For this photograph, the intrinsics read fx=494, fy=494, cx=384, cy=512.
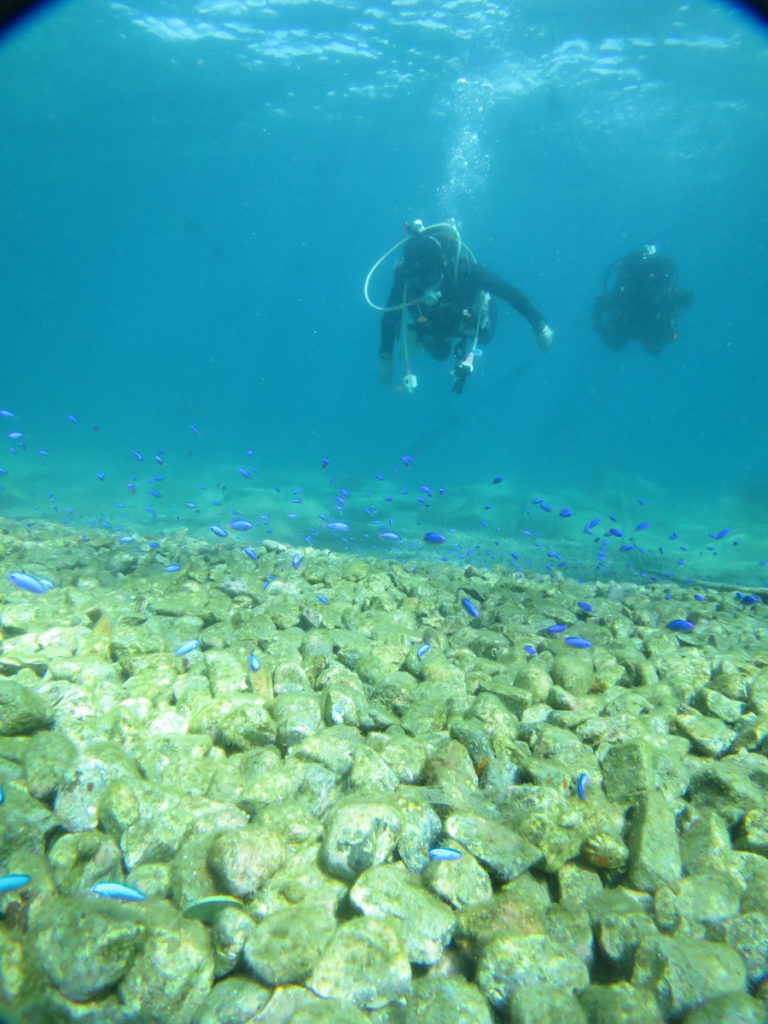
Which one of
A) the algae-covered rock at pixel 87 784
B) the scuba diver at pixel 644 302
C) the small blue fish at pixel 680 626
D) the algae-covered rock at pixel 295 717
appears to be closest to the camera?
the algae-covered rock at pixel 87 784

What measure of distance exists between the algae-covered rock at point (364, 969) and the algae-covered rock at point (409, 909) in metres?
0.07

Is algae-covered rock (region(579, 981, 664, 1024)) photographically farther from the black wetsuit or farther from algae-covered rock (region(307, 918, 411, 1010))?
the black wetsuit

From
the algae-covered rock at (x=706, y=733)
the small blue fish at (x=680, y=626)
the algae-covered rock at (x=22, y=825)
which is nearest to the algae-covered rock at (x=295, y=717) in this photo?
the algae-covered rock at (x=22, y=825)

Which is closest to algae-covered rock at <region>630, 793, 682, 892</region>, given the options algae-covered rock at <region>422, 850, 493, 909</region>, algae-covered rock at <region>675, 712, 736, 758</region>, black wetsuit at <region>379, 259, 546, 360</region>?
algae-covered rock at <region>422, 850, 493, 909</region>

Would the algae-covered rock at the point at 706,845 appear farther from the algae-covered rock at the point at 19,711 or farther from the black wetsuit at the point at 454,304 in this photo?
the black wetsuit at the point at 454,304

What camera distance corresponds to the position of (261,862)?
194cm

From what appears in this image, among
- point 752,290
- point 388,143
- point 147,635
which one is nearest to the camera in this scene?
point 147,635

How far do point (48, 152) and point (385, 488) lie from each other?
41826 millimetres

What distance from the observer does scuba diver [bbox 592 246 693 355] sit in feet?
54.0

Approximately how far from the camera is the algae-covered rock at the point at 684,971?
5.17 ft

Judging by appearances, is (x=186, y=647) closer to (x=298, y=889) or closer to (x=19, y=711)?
(x=19, y=711)

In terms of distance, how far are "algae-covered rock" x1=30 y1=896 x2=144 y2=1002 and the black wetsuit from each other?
9.73 m

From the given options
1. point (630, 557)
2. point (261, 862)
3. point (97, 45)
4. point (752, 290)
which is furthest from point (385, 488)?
point (752, 290)

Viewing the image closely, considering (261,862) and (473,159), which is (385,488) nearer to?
(261,862)
